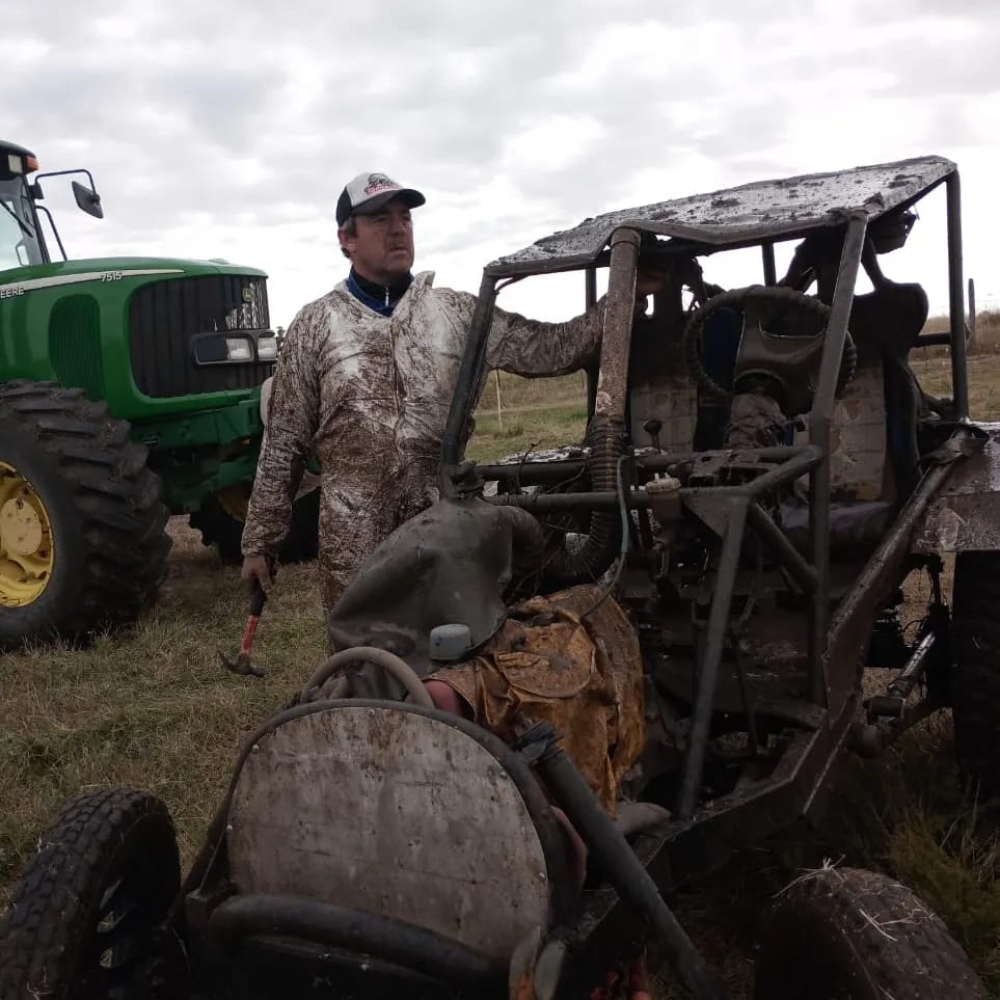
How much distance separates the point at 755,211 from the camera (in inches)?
132

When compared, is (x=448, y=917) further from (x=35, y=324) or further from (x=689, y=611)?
(x=35, y=324)

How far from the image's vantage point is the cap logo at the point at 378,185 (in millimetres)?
3463

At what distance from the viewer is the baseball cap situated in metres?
3.45

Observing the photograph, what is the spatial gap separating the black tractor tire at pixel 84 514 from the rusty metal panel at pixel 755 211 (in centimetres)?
276

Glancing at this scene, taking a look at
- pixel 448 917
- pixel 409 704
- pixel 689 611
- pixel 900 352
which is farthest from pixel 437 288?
pixel 448 917

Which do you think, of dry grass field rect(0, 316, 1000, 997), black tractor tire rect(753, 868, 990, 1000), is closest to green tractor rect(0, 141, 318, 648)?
dry grass field rect(0, 316, 1000, 997)

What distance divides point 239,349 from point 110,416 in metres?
1.37

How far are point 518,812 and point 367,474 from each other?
1.82 m

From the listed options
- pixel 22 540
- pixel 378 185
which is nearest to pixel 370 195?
pixel 378 185

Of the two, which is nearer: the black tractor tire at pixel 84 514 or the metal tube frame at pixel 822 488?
the metal tube frame at pixel 822 488

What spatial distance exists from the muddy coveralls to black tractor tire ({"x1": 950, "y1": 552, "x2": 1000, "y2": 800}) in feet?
4.46

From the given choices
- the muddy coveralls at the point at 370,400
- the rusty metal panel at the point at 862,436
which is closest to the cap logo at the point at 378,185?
the muddy coveralls at the point at 370,400

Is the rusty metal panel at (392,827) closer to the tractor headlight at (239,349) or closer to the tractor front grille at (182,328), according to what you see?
the tractor front grille at (182,328)

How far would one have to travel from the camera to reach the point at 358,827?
2020 millimetres
